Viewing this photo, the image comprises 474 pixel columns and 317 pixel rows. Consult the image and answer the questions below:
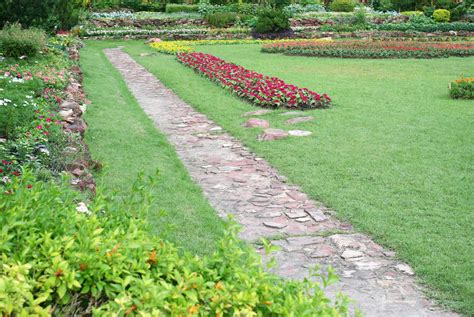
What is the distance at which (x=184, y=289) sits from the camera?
192 centimetres

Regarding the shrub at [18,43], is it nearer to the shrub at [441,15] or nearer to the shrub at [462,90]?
the shrub at [462,90]

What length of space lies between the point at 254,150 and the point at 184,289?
5.01 meters

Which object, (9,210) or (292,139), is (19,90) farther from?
(9,210)

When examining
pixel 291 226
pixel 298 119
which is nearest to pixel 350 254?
pixel 291 226

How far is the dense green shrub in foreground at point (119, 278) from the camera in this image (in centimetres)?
182

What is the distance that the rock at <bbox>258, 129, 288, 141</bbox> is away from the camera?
733cm

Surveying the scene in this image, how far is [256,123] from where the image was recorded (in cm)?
809

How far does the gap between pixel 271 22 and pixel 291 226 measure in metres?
21.5

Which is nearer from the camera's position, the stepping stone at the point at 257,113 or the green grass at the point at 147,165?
the green grass at the point at 147,165

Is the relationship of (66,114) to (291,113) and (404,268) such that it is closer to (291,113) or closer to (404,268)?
(291,113)

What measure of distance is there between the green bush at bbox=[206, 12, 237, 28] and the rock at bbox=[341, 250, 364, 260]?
25.7 metres

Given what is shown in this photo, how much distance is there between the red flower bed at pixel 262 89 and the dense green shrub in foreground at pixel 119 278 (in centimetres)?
730

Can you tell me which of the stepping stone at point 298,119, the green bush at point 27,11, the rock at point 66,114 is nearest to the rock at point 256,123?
the stepping stone at point 298,119

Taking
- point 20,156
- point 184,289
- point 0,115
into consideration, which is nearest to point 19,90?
point 0,115
